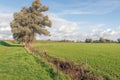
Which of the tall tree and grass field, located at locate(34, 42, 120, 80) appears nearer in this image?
grass field, located at locate(34, 42, 120, 80)

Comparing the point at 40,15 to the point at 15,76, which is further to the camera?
the point at 40,15

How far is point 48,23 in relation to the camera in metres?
78.2

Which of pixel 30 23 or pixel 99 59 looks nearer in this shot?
pixel 99 59

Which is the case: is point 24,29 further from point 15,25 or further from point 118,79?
point 118,79

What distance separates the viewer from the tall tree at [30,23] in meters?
77.4

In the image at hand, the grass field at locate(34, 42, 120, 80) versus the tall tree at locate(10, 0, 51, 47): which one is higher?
the tall tree at locate(10, 0, 51, 47)

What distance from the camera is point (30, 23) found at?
78375 mm

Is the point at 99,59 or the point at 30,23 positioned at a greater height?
the point at 30,23

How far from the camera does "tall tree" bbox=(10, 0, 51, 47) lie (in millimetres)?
77375

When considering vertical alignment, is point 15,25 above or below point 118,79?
above

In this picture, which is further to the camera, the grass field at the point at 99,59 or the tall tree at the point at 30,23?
the tall tree at the point at 30,23

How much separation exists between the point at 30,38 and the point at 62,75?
199ft

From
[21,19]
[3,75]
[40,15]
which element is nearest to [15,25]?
[21,19]

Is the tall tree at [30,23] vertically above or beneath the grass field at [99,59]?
above
